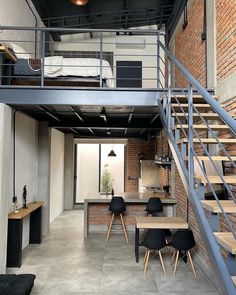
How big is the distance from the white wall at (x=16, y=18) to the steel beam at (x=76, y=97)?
1285 mm

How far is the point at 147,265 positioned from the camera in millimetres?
4707

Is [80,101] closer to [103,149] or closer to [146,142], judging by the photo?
[146,142]

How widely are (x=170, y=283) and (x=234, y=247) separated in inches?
103

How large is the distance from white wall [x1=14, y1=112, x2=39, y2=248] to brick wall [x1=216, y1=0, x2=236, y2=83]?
11.8ft

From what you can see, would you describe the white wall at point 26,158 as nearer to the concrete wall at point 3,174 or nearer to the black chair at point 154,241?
the concrete wall at point 3,174

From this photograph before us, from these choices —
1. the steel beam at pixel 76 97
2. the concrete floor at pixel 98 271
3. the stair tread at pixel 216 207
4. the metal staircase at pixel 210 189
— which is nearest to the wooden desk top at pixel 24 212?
the concrete floor at pixel 98 271

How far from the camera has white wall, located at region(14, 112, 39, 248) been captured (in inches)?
209

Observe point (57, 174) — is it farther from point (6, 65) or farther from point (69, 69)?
point (6, 65)

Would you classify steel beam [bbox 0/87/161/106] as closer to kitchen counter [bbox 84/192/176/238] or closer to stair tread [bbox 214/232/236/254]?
stair tread [bbox 214/232/236/254]

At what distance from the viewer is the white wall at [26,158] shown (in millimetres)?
5318

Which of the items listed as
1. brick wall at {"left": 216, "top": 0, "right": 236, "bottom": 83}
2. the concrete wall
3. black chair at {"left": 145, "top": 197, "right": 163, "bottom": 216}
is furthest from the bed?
black chair at {"left": 145, "top": 197, "right": 163, "bottom": 216}

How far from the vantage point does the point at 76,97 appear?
428cm

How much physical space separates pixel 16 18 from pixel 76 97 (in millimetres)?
2664

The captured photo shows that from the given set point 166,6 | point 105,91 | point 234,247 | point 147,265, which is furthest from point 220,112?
point 166,6
